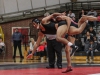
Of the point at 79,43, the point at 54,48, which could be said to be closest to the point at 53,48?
the point at 54,48

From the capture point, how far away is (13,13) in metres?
20.9

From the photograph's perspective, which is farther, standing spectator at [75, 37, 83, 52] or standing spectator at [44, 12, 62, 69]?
standing spectator at [75, 37, 83, 52]

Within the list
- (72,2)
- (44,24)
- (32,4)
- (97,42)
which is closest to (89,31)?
(97,42)

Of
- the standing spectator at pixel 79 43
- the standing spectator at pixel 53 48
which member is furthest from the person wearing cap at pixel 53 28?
the standing spectator at pixel 79 43

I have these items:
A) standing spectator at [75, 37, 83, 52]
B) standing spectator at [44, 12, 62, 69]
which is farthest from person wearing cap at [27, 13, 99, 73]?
standing spectator at [75, 37, 83, 52]

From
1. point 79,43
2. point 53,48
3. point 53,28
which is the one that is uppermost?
point 53,28

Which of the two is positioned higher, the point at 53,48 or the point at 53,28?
the point at 53,28

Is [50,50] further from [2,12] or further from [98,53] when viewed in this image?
[2,12]

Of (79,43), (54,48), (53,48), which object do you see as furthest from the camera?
(79,43)

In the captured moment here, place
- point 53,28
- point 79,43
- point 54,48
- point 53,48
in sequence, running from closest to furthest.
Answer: point 53,28
point 54,48
point 53,48
point 79,43

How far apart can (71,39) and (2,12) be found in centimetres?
1193

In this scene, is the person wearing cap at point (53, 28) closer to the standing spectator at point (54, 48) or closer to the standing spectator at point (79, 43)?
the standing spectator at point (54, 48)

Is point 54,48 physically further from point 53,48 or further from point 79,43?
point 79,43

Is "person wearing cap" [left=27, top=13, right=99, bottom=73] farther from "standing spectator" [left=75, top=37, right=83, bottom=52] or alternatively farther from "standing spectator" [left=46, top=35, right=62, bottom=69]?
"standing spectator" [left=75, top=37, right=83, bottom=52]
